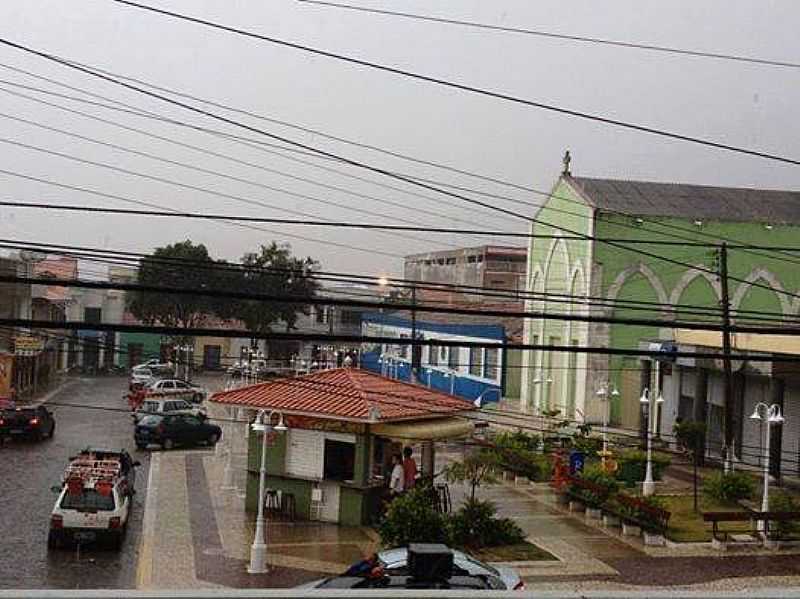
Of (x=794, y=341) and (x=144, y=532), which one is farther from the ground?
(x=794, y=341)

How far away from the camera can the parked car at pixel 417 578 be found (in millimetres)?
9570

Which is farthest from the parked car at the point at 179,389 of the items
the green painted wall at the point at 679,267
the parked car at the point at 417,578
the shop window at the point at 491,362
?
the parked car at the point at 417,578

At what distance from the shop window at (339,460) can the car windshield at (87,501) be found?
410 centimetres

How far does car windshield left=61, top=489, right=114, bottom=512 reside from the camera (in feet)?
48.9

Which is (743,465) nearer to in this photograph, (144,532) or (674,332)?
(674,332)

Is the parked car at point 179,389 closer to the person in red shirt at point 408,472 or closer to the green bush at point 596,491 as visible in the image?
the person in red shirt at point 408,472

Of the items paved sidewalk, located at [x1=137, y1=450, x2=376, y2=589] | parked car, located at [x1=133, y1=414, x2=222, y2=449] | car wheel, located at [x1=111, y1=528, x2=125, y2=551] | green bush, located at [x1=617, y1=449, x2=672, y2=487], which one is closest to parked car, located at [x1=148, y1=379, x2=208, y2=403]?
parked car, located at [x1=133, y1=414, x2=222, y2=449]

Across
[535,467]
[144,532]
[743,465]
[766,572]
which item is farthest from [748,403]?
[144,532]

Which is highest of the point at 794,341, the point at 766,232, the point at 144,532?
the point at 766,232

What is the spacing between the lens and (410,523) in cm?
1423

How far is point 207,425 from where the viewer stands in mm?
27859

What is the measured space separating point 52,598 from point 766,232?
3763 centimetres

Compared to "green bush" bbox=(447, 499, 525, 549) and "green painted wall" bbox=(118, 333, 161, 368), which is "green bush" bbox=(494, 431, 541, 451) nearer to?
"green bush" bbox=(447, 499, 525, 549)

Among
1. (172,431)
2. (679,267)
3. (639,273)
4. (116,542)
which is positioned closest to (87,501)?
(116,542)
